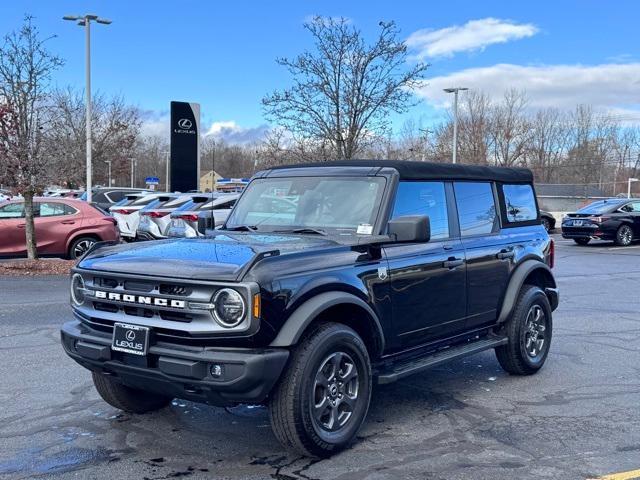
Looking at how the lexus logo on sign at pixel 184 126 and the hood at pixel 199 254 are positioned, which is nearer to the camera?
the hood at pixel 199 254

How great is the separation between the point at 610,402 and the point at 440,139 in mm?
45078

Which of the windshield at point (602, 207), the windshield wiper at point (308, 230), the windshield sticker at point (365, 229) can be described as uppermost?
the windshield sticker at point (365, 229)

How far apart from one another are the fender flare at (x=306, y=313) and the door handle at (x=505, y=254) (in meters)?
2.03

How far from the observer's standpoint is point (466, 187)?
583cm

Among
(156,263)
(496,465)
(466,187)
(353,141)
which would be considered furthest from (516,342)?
(353,141)

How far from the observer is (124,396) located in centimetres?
491

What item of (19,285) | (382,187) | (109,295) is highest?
(382,187)

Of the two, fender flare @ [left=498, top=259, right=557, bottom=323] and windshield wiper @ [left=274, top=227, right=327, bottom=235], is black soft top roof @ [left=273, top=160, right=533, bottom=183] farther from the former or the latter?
fender flare @ [left=498, top=259, right=557, bottom=323]

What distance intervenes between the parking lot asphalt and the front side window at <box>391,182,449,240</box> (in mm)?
1461

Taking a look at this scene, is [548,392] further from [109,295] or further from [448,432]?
[109,295]

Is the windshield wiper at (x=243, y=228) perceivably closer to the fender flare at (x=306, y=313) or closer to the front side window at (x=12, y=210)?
the fender flare at (x=306, y=313)

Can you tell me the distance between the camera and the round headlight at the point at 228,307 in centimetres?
375

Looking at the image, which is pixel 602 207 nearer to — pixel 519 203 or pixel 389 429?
pixel 519 203

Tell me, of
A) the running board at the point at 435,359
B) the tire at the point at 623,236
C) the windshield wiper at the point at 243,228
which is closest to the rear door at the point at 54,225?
the windshield wiper at the point at 243,228
